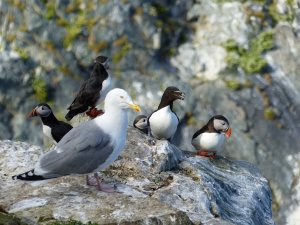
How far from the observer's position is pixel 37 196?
28.5 ft

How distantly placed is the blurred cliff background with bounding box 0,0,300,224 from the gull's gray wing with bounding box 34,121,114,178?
13.4 metres

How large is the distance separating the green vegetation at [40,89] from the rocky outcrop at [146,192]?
1133 cm

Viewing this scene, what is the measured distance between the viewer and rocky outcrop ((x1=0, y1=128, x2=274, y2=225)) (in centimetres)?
809

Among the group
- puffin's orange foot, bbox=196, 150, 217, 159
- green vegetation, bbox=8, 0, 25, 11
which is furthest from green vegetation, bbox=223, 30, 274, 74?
puffin's orange foot, bbox=196, 150, 217, 159

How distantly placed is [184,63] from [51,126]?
12.5m

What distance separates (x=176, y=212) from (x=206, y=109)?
1545 centimetres

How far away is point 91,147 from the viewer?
873 centimetres

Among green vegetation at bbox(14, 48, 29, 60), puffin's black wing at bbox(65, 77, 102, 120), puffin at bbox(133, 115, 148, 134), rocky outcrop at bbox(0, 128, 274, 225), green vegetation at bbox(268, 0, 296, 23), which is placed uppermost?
green vegetation at bbox(268, 0, 296, 23)

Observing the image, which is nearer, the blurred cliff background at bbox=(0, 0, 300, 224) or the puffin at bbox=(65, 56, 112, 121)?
the puffin at bbox=(65, 56, 112, 121)

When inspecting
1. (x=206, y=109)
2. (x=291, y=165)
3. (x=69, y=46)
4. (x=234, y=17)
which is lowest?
(x=291, y=165)

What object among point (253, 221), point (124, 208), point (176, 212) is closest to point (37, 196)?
point (124, 208)

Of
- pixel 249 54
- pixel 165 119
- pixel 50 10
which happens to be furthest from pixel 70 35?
pixel 165 119

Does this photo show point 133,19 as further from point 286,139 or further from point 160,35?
point 286,139

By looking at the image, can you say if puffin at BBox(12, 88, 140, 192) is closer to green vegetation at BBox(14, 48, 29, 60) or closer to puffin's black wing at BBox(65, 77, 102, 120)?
puffin's black wing at BBox(65, 77, 102, 120)
